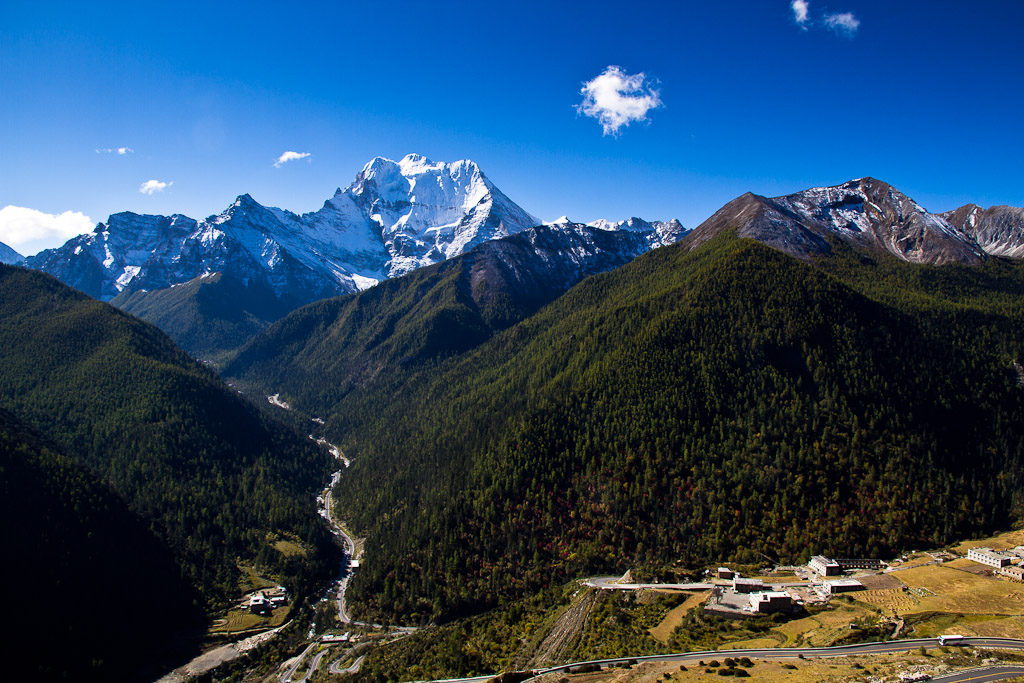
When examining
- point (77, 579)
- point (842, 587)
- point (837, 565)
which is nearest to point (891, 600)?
point (842, 587)

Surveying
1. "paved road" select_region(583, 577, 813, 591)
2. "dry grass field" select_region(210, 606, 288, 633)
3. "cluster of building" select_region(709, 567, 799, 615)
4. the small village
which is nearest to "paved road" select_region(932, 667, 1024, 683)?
the small village

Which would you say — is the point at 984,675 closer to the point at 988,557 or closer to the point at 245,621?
the point at 988,557

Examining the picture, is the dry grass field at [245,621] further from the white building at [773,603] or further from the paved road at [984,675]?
the paved road at [984,675]

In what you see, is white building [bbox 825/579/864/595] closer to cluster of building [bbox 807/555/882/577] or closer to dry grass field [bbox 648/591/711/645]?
cluster of building [bbox 807/555/882/577]

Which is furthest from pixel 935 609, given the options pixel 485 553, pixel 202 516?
pixel 202 516

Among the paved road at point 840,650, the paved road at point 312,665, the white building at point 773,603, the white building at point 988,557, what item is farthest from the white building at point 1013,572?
the paved road at point 312,665

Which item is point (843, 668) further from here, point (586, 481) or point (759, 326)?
point (759, 326)

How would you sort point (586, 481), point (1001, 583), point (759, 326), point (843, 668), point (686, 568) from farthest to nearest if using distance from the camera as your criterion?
1. point (759, 326)
2. point (586, 481)
3. point (686, 568)
4. point (1001, 583)
5. point (843, 668)
